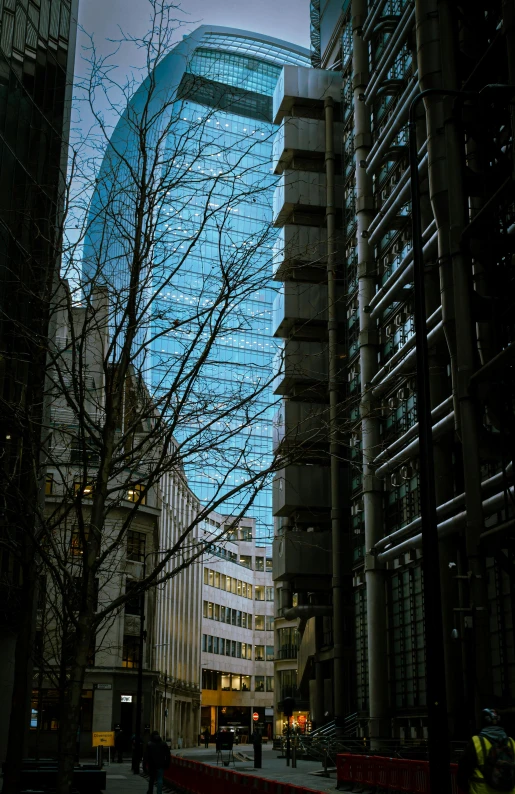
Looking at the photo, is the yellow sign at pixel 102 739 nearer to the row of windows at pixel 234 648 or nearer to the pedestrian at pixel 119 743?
the pedestrian at pixel 119 743

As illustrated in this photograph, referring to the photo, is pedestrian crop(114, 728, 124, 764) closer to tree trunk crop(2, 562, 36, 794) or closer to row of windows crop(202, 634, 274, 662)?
tree trunk crop(2, 562, 36, 794)

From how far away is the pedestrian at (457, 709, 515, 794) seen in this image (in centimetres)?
830

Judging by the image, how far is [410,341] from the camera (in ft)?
133

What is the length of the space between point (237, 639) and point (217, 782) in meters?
A: 117

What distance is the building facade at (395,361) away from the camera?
1019 inches

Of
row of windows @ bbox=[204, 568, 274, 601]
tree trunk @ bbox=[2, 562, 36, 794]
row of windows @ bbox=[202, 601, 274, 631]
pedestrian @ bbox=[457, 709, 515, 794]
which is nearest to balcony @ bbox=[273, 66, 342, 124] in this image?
tree trunk @ bbox=[2, 562, 36, 794]

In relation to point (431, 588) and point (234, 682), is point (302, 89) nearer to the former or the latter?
point (431, 588)

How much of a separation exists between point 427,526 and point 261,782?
8.20 meters

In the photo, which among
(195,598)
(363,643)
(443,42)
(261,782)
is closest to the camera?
(261,782)

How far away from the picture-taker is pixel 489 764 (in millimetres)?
8344

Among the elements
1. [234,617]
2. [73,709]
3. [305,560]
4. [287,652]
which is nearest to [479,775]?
[73,709]

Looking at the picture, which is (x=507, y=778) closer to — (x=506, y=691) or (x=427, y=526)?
(x=427, y=526)

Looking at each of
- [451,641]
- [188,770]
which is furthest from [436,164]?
[188,770]

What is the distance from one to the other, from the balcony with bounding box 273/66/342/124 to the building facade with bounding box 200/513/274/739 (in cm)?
6546
